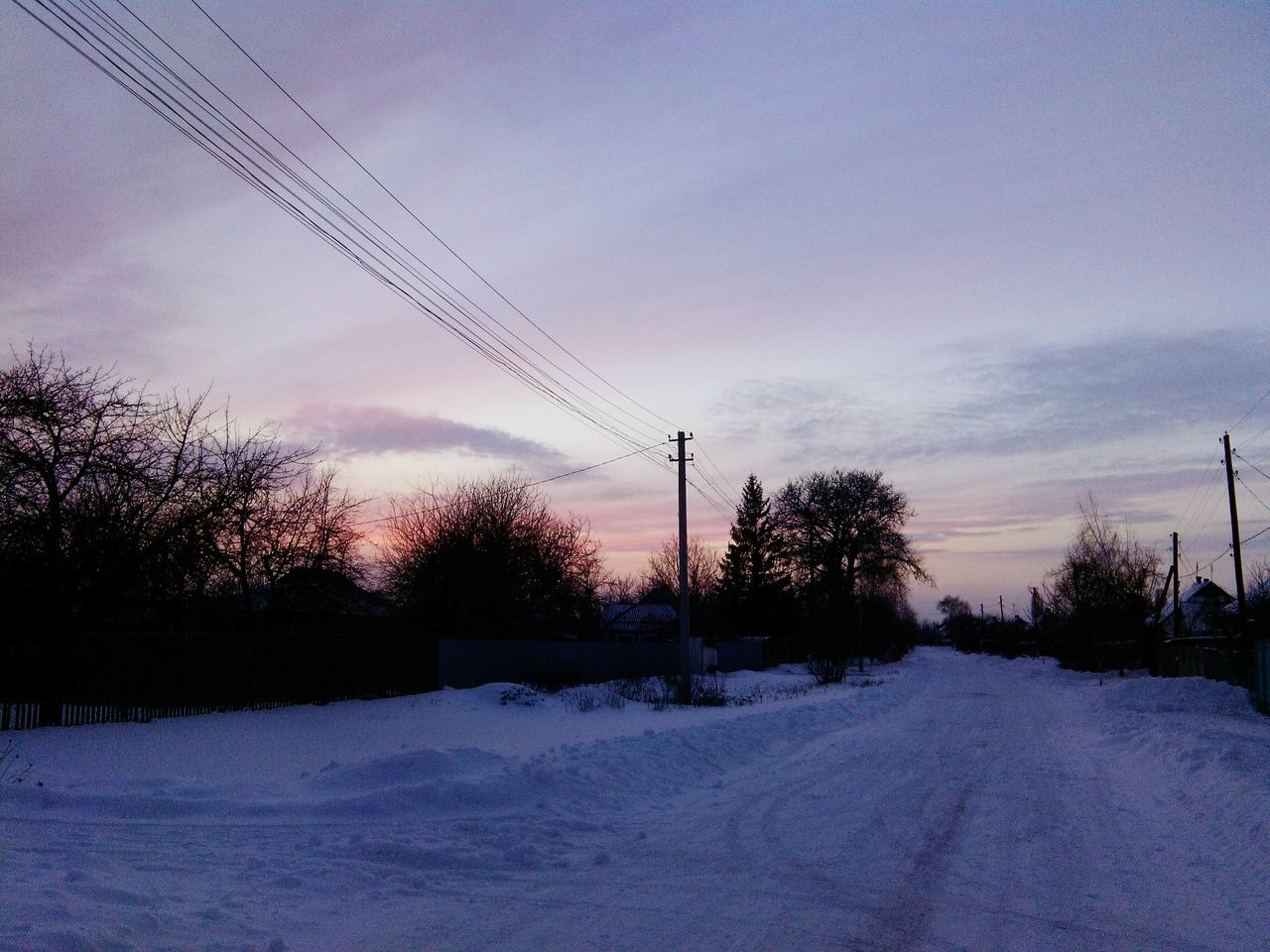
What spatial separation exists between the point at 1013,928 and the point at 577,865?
3672 mm

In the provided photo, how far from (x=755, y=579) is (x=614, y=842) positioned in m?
A: 58.3

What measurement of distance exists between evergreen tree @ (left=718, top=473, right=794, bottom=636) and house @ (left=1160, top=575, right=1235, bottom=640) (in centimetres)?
2352

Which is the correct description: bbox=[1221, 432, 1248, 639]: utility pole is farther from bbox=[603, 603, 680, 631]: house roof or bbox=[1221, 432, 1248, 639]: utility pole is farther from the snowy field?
bbox=[603, 603, 680, 631]: house roof

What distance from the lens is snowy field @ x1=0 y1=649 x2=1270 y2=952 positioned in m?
6.52

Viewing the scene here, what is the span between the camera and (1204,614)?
5903 centimetres

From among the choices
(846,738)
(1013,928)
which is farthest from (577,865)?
(846,738)

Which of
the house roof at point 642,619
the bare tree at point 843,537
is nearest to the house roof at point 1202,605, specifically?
the bare tree at point 843,537

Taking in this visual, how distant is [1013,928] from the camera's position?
6.69 metres

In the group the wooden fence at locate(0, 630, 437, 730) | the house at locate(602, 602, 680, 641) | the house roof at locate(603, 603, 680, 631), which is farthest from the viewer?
the house roof at locate(603, 603, 680, 631)

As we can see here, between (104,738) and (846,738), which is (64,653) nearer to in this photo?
(104,738)

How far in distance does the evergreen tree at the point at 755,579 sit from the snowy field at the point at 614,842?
4799cm

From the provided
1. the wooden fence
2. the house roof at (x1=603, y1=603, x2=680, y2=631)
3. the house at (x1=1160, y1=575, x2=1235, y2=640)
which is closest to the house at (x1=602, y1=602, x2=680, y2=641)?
the house roof at (x1=603, y1=603, x2=680, y2=631)

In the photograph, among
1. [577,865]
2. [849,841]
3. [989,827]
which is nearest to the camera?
[577,865]

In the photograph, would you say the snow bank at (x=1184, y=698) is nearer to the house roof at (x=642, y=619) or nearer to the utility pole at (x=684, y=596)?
the utility pole at (x=684, y=596)
